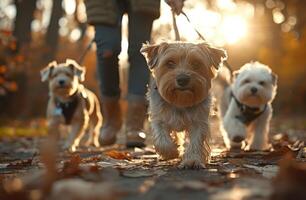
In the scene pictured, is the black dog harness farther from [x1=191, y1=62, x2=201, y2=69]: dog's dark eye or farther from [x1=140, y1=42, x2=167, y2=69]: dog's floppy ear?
[x1=191, y1=62, x2=201, y2=69]: dog's dark eye

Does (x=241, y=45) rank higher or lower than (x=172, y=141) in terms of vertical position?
higher

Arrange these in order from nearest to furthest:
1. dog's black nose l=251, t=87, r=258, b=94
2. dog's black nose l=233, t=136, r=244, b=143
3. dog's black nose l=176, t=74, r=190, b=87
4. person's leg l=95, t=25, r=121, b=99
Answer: dog's black nose l=176, t=74, r=190, b=87 → dog's black nose l=233, t=136, r=244, b=143 → dog's black nose l=251, t=87, r=258, b=94 → person's leg l=95, t=25, r=121, b=99

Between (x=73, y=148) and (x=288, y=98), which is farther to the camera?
(x=288, y=98)

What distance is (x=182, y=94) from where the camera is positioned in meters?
4.91

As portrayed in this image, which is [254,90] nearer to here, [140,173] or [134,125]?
[134,125]

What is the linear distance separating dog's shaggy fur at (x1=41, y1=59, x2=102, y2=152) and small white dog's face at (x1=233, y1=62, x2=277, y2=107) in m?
2.69

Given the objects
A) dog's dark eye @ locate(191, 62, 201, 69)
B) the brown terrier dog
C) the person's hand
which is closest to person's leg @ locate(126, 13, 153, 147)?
the person's hand

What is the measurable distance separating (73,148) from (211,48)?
3.76m

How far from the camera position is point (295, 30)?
35.1 m

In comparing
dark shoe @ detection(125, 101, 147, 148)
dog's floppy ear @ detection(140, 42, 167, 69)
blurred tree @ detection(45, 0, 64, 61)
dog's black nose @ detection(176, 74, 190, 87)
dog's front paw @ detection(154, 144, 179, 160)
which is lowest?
dog's front paw @ detection(154, 144, 179, 160)

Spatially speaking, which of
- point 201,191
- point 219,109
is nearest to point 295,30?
point 219,109

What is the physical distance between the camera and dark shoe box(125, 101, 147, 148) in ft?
23.9

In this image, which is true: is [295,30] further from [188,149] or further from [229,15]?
[188,149]

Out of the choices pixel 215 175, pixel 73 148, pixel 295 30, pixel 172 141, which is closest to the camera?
pixel 215 175
